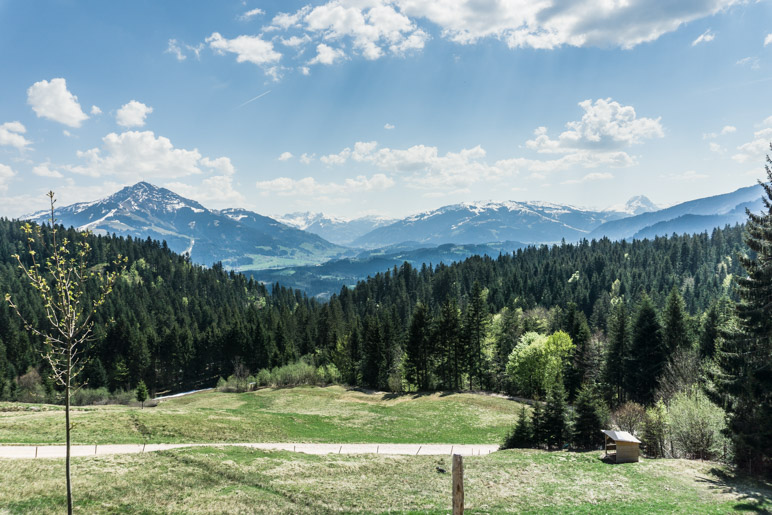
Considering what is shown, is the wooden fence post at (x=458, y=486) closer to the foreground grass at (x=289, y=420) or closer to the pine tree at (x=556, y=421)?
the pine tree at (x=556, y=421)

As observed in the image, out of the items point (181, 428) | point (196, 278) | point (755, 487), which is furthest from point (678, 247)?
Answer: point (196, 278)

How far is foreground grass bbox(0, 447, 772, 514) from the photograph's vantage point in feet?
64.1

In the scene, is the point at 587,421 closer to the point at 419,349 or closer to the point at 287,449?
the point at 287,449

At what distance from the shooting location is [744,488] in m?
23.4

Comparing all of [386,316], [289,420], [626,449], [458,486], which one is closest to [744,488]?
[626,449]

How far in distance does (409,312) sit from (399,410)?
85138 millimetres

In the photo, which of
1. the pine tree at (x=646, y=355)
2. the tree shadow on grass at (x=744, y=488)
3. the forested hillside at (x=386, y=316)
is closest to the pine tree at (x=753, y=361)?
the tree shadow on grass at (x=744, y=488)

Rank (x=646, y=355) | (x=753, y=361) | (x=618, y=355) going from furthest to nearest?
(x=618, y=355)
(x=646, y=355)
(x=753, y=361)

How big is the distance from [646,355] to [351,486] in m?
52.2

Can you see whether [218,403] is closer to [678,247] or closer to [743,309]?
[743,309]

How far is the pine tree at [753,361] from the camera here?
2642 cm

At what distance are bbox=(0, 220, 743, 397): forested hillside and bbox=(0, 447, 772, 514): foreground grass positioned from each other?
146 feet

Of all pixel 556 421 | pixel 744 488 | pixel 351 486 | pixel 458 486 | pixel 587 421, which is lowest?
pixel 556 421

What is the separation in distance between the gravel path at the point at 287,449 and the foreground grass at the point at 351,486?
4.13 metres
